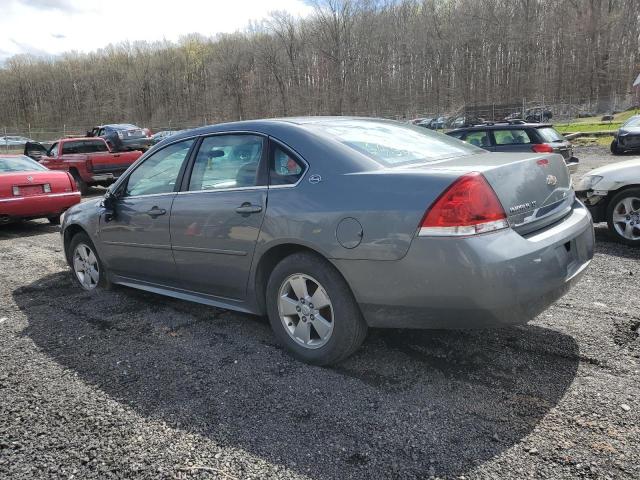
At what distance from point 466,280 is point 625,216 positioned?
14.9 feet

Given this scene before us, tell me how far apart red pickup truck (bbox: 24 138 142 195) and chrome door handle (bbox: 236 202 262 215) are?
12.2 metres

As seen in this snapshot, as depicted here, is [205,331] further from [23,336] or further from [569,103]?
[569,103]

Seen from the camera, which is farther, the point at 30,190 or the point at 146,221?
the point at 30,190

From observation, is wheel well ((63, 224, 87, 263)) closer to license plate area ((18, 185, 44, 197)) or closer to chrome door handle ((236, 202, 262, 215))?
chrome door handle ((236, 202, 262, 215))

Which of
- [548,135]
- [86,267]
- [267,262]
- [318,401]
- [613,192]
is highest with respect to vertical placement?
[548,135]

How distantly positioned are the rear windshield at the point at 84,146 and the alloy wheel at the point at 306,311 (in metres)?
13.5

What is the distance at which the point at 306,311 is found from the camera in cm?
322

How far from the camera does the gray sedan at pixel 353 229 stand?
104 inches

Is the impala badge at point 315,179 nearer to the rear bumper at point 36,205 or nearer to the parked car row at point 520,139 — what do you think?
the rear bumper at point 36,205

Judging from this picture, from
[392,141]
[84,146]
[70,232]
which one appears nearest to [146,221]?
[70,232]

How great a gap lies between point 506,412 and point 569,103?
2034 inches

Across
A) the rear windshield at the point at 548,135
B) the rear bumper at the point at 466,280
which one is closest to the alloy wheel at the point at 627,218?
the rear bumper at the point at 466,280

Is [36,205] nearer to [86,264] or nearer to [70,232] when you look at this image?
[70,232]

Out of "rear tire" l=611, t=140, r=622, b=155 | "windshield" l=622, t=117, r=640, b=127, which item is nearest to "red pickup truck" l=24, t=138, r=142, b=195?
"rear tire" l=611, t=140, r=622, b=155
